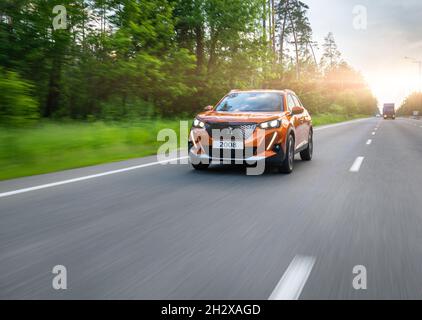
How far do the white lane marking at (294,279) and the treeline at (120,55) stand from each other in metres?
9.36

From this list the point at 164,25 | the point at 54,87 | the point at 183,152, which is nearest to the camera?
the point at 183,152

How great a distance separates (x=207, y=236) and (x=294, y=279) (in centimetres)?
126

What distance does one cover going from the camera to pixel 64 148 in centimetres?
1053

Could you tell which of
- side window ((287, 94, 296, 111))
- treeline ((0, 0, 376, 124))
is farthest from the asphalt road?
treeline ((0, 0, 376, 124))

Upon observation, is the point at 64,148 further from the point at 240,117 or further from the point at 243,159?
the point at 243,159

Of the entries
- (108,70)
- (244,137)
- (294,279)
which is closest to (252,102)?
(244,137)

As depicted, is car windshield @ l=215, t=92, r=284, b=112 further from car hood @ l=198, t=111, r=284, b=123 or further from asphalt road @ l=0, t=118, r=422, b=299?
asphalt road @ l=0, t=118, r=422, b=299

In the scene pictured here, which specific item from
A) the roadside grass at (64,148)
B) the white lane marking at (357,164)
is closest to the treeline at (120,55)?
the roadside grass at (64,148)

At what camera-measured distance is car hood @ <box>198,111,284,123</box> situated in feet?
27.6

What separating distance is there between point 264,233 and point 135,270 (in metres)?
1.56

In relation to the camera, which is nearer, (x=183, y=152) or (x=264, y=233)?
(x=264, y=233)

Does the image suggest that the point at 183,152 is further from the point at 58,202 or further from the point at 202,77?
the point at 202,77

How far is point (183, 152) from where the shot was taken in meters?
12.3
